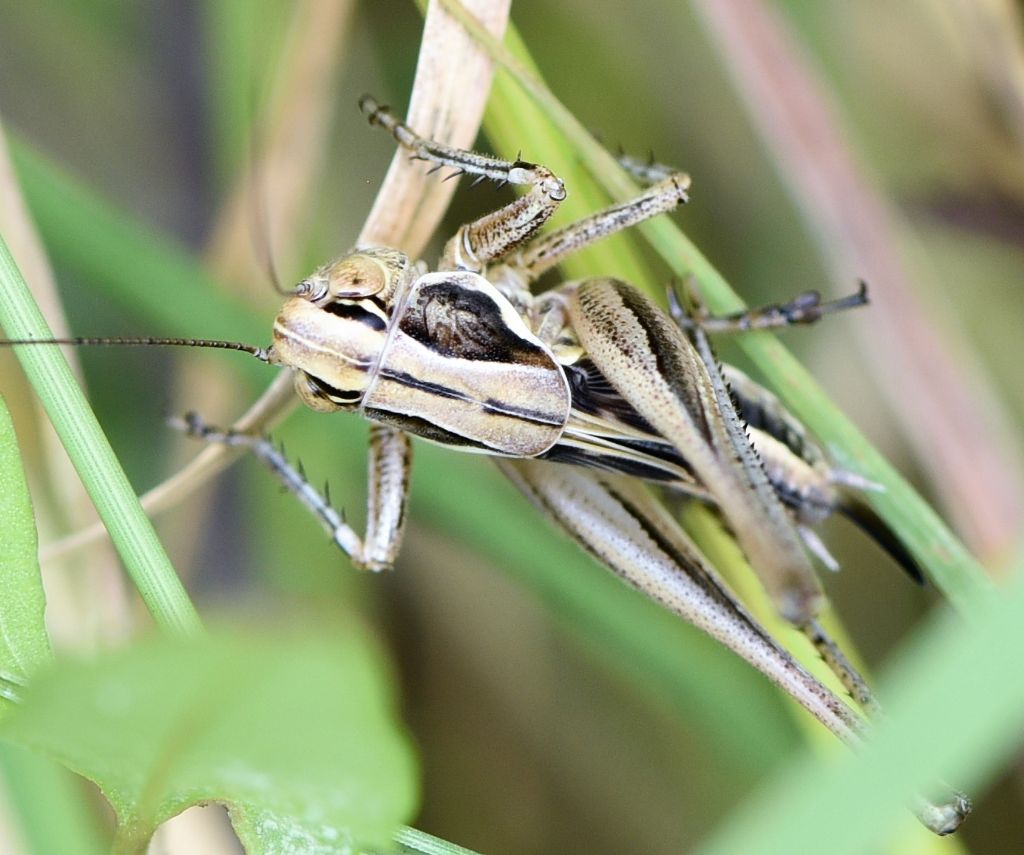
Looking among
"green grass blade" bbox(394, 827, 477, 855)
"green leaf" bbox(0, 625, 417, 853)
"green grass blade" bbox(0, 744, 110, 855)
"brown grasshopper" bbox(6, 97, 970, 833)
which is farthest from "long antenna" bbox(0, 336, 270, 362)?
"green grass blade" bbox(394, 827, 477, 855)

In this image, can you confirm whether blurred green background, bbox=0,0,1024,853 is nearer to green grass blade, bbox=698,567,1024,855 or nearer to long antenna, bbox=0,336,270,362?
long antenna, bbox=0,336,270,362

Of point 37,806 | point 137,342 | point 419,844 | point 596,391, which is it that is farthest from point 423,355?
point 37,806

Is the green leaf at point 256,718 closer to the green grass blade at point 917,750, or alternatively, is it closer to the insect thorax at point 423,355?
the green grass blade at point 917,750

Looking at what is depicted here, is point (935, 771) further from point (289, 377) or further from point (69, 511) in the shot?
point (69, 511)

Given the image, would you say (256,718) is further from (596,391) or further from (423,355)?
(596,391)

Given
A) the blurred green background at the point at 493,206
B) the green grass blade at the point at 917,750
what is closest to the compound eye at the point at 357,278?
the blurred green background at the point at 493,206

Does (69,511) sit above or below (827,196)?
below

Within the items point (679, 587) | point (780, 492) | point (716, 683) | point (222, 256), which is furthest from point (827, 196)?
point (222, 256)
